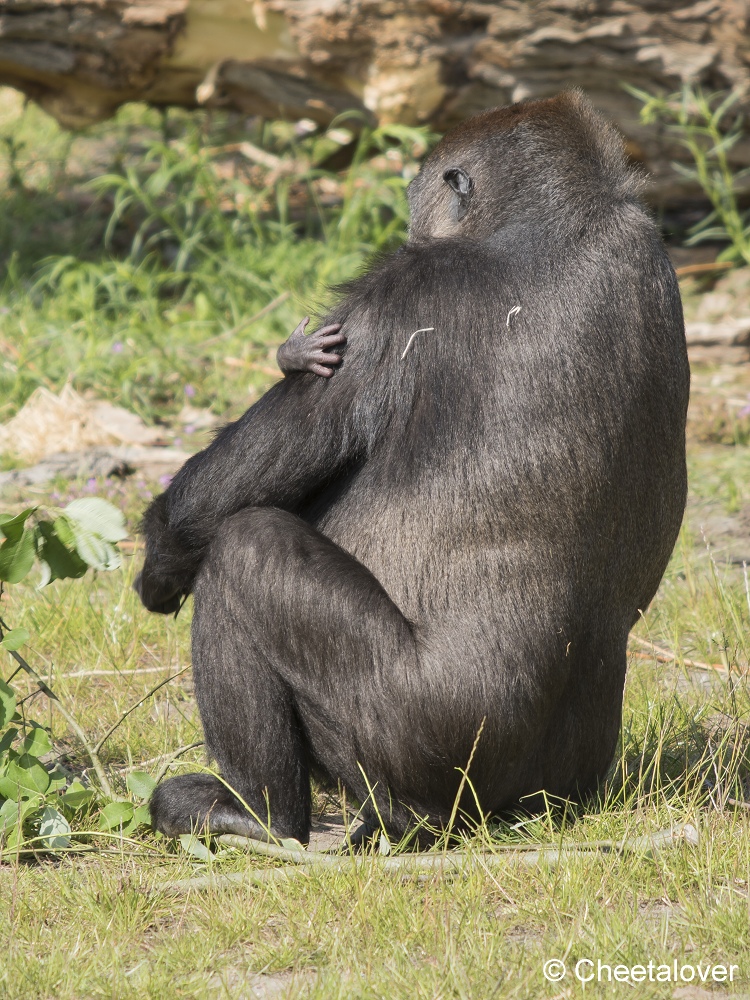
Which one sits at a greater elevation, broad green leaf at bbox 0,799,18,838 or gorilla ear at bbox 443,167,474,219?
gorilla ear at bbox 443,167,474,219

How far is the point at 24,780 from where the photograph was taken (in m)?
2.99

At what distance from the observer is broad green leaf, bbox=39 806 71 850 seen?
2.96m

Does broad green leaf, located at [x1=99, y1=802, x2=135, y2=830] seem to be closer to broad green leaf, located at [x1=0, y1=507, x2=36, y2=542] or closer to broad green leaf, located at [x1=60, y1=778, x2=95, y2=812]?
broad green leaf, located at [x1=60, y1=778, x2=95, y2=812]

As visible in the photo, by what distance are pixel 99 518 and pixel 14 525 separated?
7.9 inches

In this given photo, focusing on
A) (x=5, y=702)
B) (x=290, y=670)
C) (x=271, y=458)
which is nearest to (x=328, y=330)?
(x=271, y=458)

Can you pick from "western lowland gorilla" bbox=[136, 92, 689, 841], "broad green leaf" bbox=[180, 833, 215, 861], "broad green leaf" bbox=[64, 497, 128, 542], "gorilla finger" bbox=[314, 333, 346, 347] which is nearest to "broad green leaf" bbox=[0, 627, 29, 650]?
"broad green leaf" bbox=[64, 497, 128, 542]

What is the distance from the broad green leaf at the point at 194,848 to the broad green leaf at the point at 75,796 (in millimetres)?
309

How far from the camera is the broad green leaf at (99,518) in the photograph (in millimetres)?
2852

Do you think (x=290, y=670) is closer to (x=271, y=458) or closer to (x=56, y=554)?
(x=271, y=458)

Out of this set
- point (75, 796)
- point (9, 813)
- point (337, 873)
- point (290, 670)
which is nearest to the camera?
point (337, 873)

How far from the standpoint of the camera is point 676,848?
9.14ft

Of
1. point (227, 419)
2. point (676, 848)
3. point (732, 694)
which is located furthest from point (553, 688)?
point (227, 419)

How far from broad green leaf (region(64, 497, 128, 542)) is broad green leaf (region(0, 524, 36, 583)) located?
0.40 ft

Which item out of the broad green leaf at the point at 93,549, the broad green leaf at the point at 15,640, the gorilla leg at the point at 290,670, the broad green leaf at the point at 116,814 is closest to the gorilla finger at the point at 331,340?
the gorilla leg at the point at 290,670
